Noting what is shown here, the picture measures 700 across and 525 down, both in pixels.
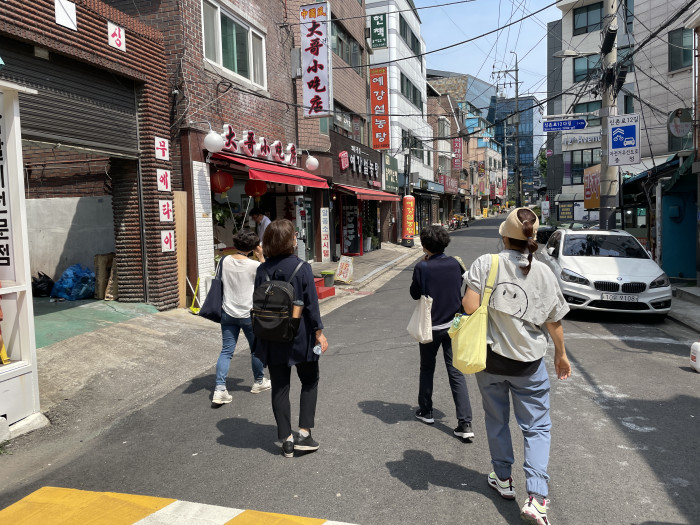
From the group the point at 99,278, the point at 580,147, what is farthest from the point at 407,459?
the point at 580,147

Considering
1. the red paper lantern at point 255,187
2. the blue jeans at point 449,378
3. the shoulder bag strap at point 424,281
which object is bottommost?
the blue jeans at point 449,378

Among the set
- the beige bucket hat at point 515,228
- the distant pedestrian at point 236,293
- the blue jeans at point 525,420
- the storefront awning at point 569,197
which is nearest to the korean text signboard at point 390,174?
the storefront awning at point 569,197

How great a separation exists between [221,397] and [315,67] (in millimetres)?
10907

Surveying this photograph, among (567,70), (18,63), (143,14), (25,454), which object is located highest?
(567,70)

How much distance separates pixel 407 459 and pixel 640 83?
100ft

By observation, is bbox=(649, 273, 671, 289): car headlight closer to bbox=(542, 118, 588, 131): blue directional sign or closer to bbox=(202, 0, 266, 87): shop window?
bbox=(542, 118, 588, 131): blue directional sign

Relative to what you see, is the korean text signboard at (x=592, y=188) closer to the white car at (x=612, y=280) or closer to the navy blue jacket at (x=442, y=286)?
the white car at (x=612, y=280)

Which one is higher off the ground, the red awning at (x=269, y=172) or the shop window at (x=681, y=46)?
the shop window at (x=681, y=46)

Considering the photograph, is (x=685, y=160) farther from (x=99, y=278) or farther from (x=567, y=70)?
(x=567, y=70)

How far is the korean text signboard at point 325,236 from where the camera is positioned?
18219 mm

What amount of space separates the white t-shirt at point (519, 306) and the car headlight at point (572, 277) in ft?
20.7

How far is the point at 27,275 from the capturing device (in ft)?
16.2

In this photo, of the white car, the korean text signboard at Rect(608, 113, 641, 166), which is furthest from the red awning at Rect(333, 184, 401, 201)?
the white car

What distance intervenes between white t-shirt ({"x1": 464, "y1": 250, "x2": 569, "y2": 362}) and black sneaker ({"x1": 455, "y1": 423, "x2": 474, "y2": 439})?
1.36 m
